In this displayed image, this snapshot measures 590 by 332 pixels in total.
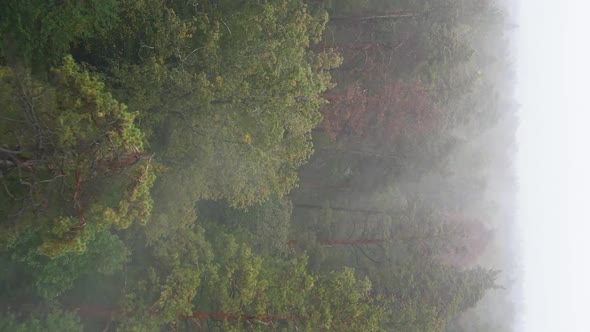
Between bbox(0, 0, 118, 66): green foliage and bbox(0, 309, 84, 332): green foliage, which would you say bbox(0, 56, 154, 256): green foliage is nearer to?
bbox(0, 0, 118, 66): green foliage

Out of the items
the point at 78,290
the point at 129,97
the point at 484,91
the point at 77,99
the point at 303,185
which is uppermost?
the point at 484,91

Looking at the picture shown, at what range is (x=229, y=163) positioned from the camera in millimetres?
18703

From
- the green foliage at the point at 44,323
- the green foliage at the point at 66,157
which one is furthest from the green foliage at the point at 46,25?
the green foliage at the point at 44,323

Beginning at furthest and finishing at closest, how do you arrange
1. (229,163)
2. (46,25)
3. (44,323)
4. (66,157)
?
(229,163) → (44,323) → (46,25) → (66,157)

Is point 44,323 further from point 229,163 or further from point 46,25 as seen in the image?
point 46,25

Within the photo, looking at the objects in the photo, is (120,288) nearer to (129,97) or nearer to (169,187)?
(169,187)

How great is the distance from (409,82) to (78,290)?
18.4m

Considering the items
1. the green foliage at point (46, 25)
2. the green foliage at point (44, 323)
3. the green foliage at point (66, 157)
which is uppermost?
the green foliage at point (46, 25)

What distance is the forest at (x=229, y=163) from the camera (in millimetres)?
11984

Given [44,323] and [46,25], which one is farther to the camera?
[44,323]

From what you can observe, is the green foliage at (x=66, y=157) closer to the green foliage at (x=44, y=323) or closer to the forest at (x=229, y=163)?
the forest at (x=229, y=163)

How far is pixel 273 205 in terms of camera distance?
2631cm

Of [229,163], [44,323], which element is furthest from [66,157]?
[44,323]

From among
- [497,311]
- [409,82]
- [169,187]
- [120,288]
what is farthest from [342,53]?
[497,311]
